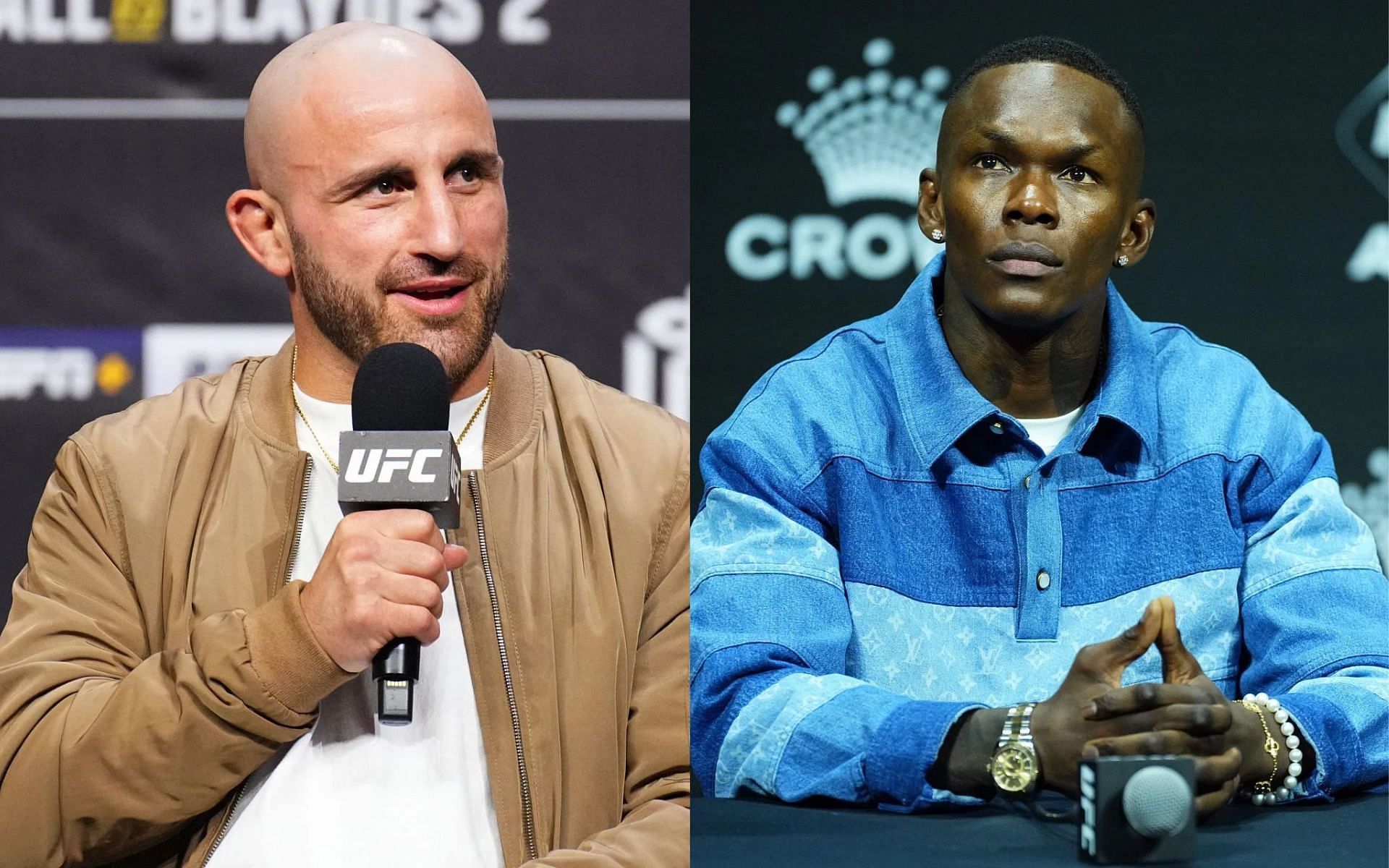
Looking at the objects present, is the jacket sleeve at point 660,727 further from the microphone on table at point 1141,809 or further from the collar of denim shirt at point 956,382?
the microphone on table at point 1141,809

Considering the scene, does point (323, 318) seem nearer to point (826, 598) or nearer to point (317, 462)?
point (317, 462)

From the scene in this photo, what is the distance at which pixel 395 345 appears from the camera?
6.31ft

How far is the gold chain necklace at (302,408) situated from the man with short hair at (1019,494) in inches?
15.8

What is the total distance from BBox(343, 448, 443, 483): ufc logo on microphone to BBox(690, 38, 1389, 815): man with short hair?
0.64 metres

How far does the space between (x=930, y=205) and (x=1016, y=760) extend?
0.91 m

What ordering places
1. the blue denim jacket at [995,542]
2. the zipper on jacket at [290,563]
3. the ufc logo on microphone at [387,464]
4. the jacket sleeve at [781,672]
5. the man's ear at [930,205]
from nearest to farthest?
the ufc logo on microphone at [387,464], the zipper on jacket at [290,563], the jacket sleeve at [781,672], the blue denim jacket at [995,542], the man's ear at [930,205]

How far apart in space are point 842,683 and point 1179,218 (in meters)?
0.98

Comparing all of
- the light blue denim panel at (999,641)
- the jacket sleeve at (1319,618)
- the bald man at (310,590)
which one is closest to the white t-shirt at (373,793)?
the bald man at (310,590)

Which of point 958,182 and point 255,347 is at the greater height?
point 958,182

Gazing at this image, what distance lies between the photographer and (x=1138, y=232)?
2529mm

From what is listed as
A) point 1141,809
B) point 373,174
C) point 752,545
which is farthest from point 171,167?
point 1141,809

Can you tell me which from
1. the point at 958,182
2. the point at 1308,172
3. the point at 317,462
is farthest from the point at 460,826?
the point at 1308,172

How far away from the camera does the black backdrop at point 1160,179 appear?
2.57 meters

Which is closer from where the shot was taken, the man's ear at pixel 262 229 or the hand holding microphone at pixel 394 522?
the hand holding microphone at pixel 394 522
